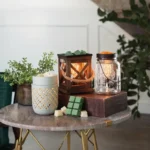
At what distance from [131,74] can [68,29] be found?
4.36 ft

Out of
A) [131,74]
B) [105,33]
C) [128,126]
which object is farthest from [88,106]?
[105,33]

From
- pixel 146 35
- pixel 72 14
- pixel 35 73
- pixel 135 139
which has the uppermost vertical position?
pixel 72 14

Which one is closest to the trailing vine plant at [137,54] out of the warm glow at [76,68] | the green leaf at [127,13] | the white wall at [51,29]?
the green leaf at [127,13]

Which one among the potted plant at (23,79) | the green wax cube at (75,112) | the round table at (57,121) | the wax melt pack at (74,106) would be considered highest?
the potted plant at (23,79)

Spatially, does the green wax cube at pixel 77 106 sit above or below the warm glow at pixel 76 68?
below

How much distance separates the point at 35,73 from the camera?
1843 millimetres

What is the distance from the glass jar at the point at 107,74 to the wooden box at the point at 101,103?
73 mm

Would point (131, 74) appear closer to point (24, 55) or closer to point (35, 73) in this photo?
point (35, 73)

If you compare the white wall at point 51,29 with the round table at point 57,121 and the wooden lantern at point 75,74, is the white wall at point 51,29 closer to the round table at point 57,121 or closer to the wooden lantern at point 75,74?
the wooden lantern at point 75,74

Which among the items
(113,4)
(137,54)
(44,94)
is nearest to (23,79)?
(44,94)

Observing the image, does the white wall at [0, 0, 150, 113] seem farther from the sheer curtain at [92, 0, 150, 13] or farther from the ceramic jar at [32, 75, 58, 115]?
the ceramic jar at [32, 75, 58, 115]

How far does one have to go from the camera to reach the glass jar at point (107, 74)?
1821 millimetres

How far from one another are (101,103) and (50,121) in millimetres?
245

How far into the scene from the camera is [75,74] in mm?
1792
